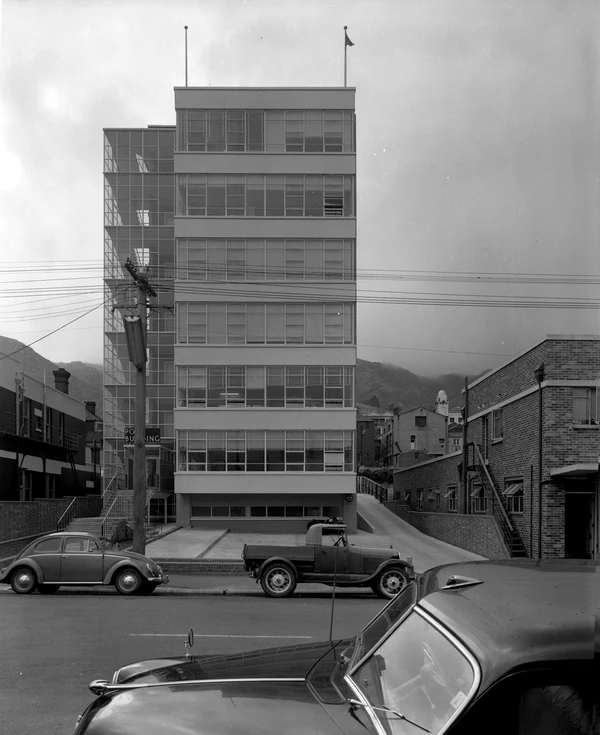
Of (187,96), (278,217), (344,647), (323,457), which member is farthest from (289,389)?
(344,647)

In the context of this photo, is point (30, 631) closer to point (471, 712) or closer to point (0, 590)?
point (0, 590)

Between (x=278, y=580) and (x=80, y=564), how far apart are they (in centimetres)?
359

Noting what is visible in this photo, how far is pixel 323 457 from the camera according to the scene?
1243 inches

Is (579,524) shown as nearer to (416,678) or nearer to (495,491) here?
(495,491)

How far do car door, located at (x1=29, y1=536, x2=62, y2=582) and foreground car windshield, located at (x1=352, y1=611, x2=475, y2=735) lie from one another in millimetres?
10888

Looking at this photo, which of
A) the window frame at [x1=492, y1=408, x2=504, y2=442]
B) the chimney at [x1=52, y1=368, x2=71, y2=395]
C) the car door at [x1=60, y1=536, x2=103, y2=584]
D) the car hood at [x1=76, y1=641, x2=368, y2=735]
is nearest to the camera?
the car hood at [x1=76, y1=641, x2=368, y2=735]

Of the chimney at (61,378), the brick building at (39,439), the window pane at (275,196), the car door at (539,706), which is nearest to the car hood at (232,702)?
the car door at (539,706)

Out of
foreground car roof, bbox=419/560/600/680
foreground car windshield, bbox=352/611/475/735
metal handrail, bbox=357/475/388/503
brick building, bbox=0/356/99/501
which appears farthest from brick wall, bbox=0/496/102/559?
metal handrail, bbox=357/475/388/503

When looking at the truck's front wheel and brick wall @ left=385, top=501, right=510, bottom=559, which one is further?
brick wall @ left=385, top=501, right=510, bottom=559

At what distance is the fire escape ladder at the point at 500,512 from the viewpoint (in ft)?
59.3

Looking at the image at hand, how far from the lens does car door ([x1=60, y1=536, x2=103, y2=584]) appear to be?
12.6 metres

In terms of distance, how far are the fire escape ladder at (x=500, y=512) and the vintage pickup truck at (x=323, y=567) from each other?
584 cm

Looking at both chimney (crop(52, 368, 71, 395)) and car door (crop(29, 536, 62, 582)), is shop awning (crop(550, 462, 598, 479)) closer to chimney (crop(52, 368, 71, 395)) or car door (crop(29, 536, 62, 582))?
car door (crop(29, 536, 62, 582))

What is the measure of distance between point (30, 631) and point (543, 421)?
982 centimetres
